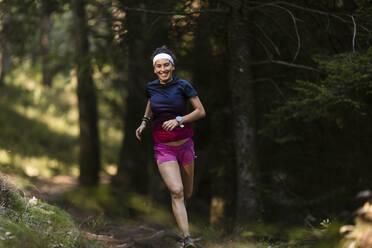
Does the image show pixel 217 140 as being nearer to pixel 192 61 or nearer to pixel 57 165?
pixel 192 61

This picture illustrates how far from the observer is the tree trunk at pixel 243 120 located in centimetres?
794

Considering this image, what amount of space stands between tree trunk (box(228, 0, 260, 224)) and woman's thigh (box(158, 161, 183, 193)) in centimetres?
259

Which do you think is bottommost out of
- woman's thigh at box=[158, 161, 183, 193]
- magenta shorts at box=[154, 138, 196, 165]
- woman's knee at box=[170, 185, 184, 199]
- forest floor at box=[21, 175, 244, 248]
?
forest floor at box=[21, 175, 244, 248]

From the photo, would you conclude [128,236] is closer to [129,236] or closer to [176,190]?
[129,236]

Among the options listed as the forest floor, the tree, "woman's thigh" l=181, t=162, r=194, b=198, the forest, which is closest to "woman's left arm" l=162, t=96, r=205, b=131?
"woman's thigh" l=181, t=162, r=194, b=198

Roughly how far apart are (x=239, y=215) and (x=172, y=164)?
2.99m

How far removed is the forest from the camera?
21.1 feet

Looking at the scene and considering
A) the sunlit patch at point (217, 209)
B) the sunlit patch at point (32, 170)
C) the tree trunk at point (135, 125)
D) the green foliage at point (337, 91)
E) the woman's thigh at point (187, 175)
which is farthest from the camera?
the sunlit patch at point (32, 170)

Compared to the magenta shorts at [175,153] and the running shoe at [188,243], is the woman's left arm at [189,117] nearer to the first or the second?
the magenta shorts at [175,153]

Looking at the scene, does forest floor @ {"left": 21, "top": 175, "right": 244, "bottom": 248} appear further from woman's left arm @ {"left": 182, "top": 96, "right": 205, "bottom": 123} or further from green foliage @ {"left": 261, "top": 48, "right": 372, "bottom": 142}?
green foliage @ {"left": 261, "top": 48, "right": 372, "bottom": 142}

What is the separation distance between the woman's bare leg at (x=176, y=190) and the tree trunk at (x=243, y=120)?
2616 millimetres

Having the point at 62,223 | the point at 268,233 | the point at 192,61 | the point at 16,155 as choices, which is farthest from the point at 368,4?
the point at 16,155

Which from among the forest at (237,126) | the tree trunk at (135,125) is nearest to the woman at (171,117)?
the forest at (237,126)

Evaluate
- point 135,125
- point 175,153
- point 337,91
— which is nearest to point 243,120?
point 337,91
